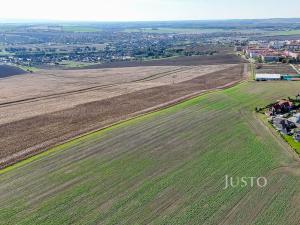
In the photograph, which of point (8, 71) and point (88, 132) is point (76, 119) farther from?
point (8, 71)

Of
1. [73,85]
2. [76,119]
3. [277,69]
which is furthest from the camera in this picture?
[277,69]

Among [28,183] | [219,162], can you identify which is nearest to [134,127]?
[219,162]

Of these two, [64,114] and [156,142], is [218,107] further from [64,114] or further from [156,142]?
[64,114]

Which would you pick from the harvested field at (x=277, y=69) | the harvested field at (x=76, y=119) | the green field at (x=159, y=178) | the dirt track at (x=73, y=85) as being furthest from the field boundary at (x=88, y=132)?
the harvested field at (x=277, y=69)

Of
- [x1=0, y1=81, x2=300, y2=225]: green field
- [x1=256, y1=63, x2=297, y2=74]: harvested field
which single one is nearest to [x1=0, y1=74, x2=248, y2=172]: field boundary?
[x1=0, y1=81, x2=300, y2=225]: green field

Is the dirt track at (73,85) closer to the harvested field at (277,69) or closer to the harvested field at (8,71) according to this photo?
the harvested field at (8,71)

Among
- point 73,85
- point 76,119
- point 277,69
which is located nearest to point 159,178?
point 76,119
